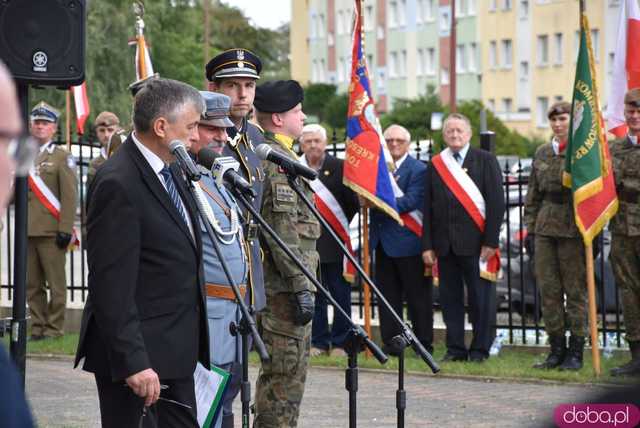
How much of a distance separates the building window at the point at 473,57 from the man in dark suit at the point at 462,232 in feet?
206

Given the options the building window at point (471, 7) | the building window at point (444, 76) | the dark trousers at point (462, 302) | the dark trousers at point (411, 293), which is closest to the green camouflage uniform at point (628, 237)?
the dark trousers at point (462, 302)

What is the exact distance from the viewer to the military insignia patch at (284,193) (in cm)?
696

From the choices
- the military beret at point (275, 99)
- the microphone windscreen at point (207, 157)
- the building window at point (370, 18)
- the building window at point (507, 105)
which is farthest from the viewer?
the building window at point (370, 18)

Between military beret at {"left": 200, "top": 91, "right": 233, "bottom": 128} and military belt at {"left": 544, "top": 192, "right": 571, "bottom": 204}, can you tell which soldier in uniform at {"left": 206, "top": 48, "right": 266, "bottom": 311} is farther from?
military belt at {"left": 544, "top": 192, "right": 571, "bottom": 204}

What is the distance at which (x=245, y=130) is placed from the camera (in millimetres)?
6832

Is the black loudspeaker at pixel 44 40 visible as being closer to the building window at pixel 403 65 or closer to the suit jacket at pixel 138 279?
the suit jacket at pixel 138 279

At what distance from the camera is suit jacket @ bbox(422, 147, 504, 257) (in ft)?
37.7

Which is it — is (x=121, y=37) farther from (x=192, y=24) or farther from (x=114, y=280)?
(x=114, y=280)

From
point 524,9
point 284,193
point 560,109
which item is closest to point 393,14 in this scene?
point 524,9

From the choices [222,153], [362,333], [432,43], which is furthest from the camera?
[432,43]

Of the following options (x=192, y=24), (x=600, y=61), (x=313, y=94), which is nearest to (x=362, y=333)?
(x=192, y=24)

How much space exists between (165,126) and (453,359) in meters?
6.70

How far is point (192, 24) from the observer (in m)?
55.6

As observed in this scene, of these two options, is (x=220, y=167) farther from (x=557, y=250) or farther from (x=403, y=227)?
(x=403, y=227)
